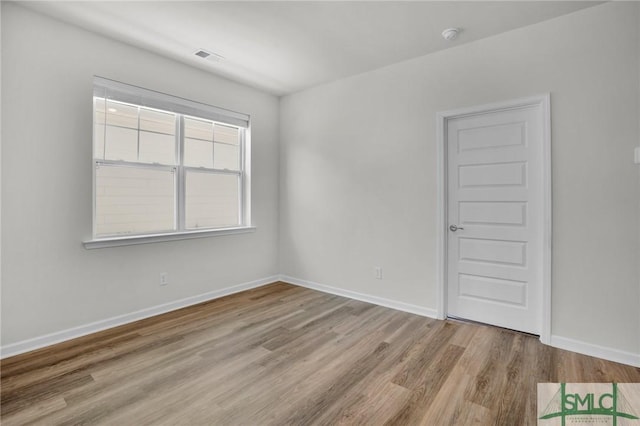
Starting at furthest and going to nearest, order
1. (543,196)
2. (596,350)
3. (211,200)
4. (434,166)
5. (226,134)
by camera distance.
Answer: (226,134)
(211,200)
(434,166)
(543,196)
(596,350)

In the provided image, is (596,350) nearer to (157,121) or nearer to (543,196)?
(543,196)

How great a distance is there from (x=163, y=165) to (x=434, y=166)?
2913 mm

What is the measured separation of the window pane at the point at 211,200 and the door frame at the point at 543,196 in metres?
2.61

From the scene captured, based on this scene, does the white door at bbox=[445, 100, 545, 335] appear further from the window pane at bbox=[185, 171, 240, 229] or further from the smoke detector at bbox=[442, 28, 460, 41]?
the window pane at bbox=[185, 171, 240, 229]

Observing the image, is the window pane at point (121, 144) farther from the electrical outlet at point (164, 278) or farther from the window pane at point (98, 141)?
the electrical outlet at point (164, 278)

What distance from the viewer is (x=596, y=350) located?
2.47 metres

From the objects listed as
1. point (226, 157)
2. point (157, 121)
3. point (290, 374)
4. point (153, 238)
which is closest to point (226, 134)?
point (226, 157)

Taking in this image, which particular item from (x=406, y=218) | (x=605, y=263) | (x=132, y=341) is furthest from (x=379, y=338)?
(x=132, y=341)

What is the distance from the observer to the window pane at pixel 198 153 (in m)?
3.69

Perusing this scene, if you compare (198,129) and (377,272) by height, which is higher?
(198,129)

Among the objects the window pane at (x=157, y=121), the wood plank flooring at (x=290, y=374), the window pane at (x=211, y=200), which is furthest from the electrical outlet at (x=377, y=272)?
the window pane at (x=157, y=121)

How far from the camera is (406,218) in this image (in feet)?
11.4

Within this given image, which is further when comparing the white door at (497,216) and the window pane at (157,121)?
the window pane at (157,121)

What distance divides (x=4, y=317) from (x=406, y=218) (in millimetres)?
3651
